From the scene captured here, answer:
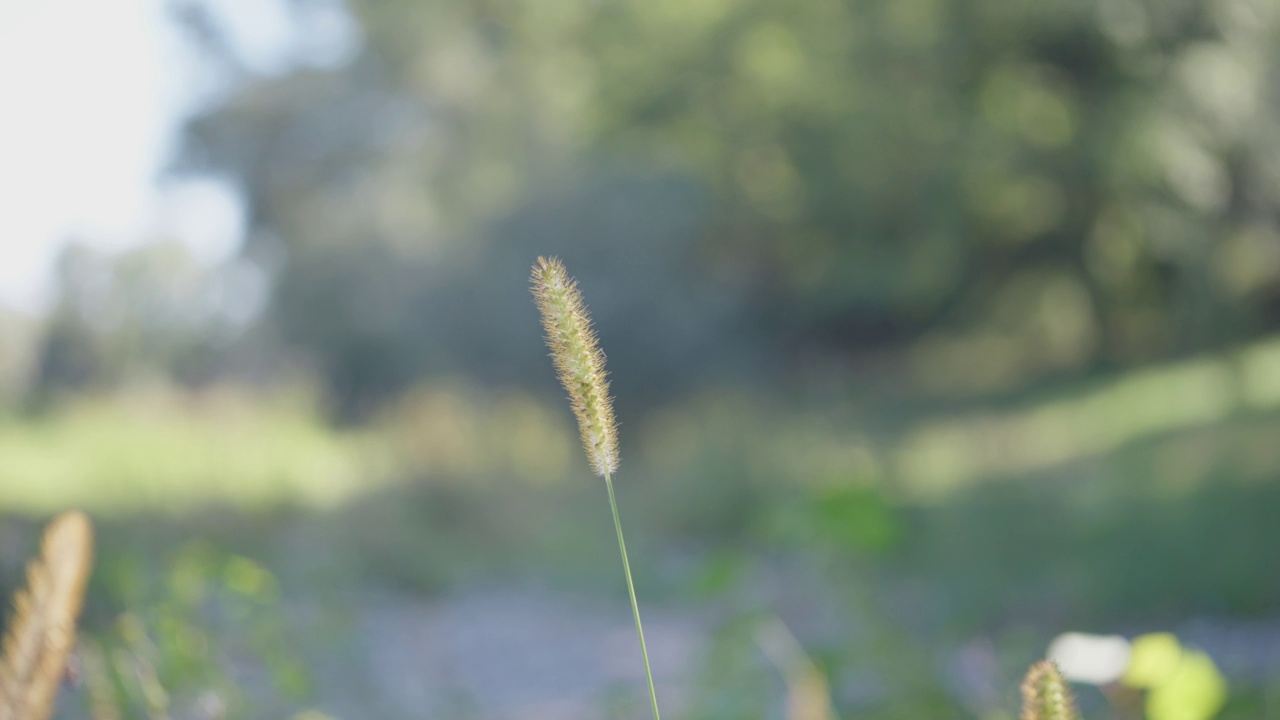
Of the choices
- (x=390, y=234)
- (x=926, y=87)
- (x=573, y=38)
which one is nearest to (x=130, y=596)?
(x=390, y=234)

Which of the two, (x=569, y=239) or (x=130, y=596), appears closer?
(x=130, y=596)

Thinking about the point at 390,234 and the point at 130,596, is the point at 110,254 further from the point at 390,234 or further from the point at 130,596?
the point at 130,596

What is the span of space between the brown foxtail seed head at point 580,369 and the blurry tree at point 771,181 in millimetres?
12362

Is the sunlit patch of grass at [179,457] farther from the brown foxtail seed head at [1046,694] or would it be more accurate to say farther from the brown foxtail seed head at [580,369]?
the brown foxtail seed head at [1046,694]

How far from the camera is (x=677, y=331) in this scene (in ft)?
43.9

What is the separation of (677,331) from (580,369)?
12.7 metres

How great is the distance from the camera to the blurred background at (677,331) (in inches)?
224

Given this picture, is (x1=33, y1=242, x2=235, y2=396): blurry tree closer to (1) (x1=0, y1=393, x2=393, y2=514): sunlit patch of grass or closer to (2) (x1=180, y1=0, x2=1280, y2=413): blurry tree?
(2) (x1=180, y1=0, x2=1280, y2=413): blurry tree

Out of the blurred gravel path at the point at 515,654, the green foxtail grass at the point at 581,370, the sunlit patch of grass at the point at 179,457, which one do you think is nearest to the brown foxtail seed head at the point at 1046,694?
the green foxtail grass at the point at 581,370

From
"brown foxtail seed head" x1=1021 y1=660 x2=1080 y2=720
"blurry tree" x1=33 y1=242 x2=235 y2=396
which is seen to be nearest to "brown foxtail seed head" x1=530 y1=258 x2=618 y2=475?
"brown foxtail seed head" x1=1021 y1=660 x2=1080 y2=720

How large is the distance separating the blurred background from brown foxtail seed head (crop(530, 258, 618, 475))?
2321mm

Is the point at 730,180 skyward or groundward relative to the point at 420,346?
skyward

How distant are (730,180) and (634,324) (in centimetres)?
420

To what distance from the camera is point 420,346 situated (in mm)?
13344
